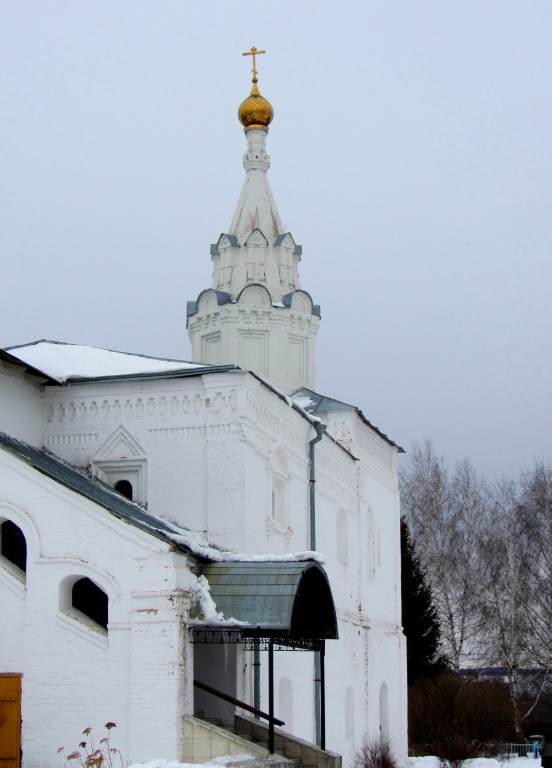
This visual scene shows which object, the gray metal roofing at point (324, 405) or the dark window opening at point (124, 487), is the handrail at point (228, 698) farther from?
the gray metal roofing at point (324, 405)

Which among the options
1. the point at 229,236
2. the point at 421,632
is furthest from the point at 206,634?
the point at 421,632

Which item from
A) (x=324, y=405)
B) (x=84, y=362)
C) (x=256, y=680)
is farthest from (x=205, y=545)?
(x=324, y=405)

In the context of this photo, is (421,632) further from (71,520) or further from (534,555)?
(71,520)

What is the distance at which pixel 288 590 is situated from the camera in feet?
45.2

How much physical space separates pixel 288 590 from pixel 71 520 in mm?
2603

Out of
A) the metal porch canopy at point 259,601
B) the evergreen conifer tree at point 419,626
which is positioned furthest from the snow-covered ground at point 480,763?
the metal porch canopy at point 259,601

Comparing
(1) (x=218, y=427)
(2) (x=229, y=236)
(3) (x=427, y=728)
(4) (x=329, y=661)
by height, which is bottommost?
(3) (x=427, y=728)

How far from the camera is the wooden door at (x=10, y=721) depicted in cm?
1349

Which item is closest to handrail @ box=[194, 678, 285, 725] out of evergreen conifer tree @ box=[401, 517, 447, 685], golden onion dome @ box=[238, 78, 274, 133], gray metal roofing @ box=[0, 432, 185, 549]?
gray metal roofing @ box=[0, 432, 185, 549]

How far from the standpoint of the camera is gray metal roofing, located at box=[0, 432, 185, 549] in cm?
1376

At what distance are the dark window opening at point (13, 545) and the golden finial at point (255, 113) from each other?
15047mm

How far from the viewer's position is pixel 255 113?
27.6 metres

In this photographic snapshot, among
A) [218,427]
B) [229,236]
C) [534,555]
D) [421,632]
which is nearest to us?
[218,427]

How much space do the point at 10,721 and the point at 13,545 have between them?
234cm
